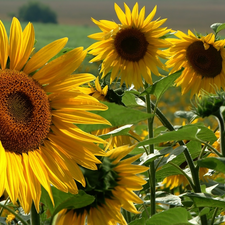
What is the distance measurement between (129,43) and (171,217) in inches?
26.9

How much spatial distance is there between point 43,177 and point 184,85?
0.95m

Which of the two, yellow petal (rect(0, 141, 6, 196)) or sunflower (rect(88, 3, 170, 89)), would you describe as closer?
yellow petal (rect(0, 141, 6, 196))

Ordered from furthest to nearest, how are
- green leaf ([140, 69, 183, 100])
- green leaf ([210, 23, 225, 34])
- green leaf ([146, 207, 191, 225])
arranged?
1. green leaf ([210, 23, 225, 34])
2. green leaf ([140, 69, 183, 100])
3. green leaf ([146, 207, 191, 225])

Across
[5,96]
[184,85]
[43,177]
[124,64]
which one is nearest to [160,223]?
[43,177]

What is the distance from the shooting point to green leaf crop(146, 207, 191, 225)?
64cm

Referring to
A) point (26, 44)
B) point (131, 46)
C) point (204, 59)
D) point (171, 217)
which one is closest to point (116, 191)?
point (171, 217)

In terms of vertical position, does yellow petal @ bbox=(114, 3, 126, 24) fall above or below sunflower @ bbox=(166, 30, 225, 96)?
above

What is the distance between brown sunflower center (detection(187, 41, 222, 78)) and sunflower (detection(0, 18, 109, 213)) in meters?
0.86

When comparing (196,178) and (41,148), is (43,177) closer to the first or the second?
(41,148)

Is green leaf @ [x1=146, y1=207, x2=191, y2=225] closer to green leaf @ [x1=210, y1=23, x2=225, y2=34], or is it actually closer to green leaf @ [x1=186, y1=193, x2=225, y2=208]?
green leaf @ [x1=186, y1=193, x2=225, y2=208]

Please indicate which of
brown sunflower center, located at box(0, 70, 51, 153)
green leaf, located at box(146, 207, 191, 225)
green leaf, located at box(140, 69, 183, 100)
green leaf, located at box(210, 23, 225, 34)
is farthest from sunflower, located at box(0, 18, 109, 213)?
green leaf, located at box(210, 23, 225, 34)

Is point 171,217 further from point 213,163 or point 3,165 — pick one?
point 3,165

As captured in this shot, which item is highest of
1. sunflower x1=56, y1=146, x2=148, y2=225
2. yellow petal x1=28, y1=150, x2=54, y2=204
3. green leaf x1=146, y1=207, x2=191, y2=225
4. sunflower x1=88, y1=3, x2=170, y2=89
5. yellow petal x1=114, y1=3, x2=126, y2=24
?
yellow petal x1=114, y1=3, x2=126, y2=24

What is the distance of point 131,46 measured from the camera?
1.22m
